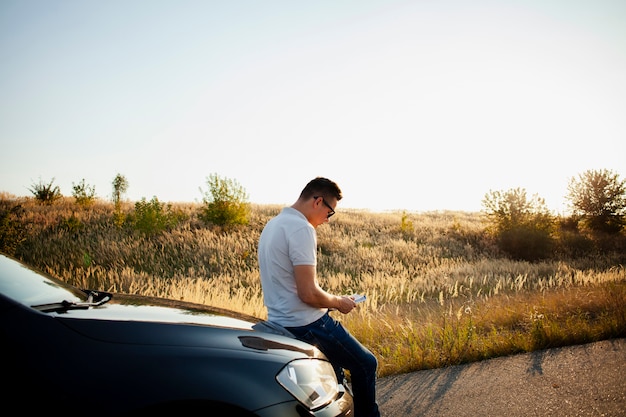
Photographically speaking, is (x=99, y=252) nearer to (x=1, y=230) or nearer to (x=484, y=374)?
(x=1, y=230)

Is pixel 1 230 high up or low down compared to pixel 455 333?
up

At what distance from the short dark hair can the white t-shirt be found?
25 cm

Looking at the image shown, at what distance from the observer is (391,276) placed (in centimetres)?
1569

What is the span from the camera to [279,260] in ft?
10.1

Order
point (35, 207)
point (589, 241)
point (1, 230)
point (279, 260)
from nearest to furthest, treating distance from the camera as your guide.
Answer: point (279, 260)
point (1, 230)
point (35, 207)
point (589, 241)

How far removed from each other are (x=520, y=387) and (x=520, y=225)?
21475 millimetres

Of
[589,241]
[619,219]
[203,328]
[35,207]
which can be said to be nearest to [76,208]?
[35,207]

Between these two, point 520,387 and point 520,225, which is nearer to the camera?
point 520,387

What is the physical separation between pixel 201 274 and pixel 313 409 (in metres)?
13.2

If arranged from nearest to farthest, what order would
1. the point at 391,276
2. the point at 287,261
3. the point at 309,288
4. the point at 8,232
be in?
the point at 309,288 → the point at 287,261 → the point at 8,232 → the point at 391,276

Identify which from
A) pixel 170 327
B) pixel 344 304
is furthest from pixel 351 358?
pixel 170 327

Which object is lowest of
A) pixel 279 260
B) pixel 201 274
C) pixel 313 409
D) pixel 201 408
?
Answer: pixel 201 274

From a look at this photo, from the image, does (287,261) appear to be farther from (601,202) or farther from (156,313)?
(601,202)

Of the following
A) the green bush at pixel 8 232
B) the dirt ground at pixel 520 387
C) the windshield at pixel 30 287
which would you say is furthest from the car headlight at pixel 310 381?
the green bush at pixel 8 232
